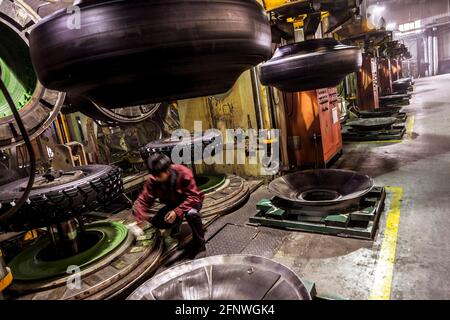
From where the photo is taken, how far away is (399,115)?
7.70 metres

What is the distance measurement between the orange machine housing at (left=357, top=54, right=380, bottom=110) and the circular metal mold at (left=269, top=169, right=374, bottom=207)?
6.95 metres

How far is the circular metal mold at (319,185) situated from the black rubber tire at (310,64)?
1424 millimetres

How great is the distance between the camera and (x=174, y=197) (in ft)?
8.95

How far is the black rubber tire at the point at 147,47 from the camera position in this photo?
0.57 meters

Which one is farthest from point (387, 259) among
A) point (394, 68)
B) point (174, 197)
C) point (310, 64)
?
point (394, 68)

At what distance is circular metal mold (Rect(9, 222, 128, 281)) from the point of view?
7.15 ft

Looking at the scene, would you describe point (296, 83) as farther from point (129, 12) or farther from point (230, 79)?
point (129, 12)

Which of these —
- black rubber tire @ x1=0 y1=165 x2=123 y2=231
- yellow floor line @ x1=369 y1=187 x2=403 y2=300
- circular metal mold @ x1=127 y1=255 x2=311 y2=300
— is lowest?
yellow floor line @ x1=369 y1=187 x2=403 y2=300

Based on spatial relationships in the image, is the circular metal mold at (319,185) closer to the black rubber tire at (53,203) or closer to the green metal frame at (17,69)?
the black rubber tire at (53,203)

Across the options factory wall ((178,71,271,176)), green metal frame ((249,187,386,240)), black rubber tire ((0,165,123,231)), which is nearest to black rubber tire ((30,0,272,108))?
black rubber tire ((0,165,123,231))

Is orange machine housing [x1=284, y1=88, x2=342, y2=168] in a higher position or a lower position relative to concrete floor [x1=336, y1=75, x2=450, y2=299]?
higher

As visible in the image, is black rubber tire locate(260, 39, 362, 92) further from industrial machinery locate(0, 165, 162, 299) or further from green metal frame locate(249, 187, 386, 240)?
industrial machinery locate(0, 165, 162, 299)

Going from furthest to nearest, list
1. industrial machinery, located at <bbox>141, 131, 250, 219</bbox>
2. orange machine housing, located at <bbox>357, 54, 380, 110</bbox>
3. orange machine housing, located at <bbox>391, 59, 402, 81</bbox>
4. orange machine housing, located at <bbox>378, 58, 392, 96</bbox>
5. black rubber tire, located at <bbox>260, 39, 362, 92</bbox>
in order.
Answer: orange machine housing, located at <bbox>391, 59, 402, 81</bbox>
orange machine housing, located at <bbox>378, 58, 392, 96</bbox>
orange machine housing, located at <bbox>357, 54, 380, 110</bbox>
industrial machinery, located at <bbox>141, 131, 250, 219</bbox>
black rubber tire, located at <bbox>260, 39, 362, 92</bbox>
